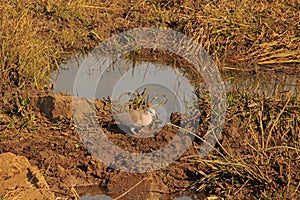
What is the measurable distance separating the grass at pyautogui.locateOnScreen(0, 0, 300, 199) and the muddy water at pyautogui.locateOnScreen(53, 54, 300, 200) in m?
0.23

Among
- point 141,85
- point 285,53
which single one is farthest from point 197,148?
point 285,53

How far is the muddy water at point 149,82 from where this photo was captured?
6.21 metres

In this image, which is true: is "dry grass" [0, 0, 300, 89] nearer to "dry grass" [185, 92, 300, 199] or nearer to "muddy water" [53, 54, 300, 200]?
"muddy water" [53, 54, 300, 200]

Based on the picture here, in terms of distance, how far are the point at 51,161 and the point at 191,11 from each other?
4.11m

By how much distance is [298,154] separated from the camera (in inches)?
183

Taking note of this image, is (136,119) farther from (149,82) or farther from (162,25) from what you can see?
(162,25)

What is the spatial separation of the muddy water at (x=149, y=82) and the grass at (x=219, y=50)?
233 millimetres

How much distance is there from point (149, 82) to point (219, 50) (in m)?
1.15

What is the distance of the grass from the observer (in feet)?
15.1

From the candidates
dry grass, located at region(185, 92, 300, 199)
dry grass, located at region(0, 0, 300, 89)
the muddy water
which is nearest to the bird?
the muddy water

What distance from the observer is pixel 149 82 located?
23.1 ft

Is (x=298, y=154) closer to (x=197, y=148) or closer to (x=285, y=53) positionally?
(x=197, y=148)

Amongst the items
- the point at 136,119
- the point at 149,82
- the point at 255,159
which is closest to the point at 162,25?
the point at 149,82

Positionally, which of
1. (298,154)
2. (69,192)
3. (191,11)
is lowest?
(69,192)
